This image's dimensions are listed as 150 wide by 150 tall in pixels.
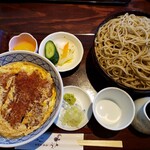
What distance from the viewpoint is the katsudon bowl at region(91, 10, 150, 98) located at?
1.54 meters

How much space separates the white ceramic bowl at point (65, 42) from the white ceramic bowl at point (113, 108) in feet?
1.08

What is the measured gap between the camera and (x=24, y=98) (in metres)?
1.36

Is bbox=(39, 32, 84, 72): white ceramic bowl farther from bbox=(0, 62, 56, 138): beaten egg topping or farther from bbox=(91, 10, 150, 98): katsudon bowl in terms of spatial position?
bbox=(0, 62, 56, 138): beaten egg topping

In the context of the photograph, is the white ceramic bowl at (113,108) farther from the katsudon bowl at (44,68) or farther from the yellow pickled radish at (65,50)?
the yellow pickled radish at (65,50)

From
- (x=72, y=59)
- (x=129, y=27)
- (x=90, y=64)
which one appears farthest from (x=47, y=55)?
(x=129, y=27)

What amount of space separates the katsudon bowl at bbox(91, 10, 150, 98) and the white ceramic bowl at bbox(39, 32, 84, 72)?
0.63 feet

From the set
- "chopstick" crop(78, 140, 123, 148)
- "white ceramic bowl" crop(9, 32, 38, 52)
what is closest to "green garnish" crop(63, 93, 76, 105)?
"chopstick" crop(78, 140, 123, 148)

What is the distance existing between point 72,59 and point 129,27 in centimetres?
47

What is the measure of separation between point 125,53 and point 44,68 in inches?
21.9

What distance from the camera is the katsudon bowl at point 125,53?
1.54 m

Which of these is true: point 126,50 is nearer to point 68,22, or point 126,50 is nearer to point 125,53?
point 125,53

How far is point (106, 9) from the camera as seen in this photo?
203 centimetres

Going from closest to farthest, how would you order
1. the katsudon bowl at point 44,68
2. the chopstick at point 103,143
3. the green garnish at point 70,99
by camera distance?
the katsudon bowl at point 44,68 → the chopstick at point 103,143 → the green garnish at point 70,99

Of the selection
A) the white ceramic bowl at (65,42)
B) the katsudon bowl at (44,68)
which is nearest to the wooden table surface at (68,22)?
the white ceramic bowl at (65,42)
